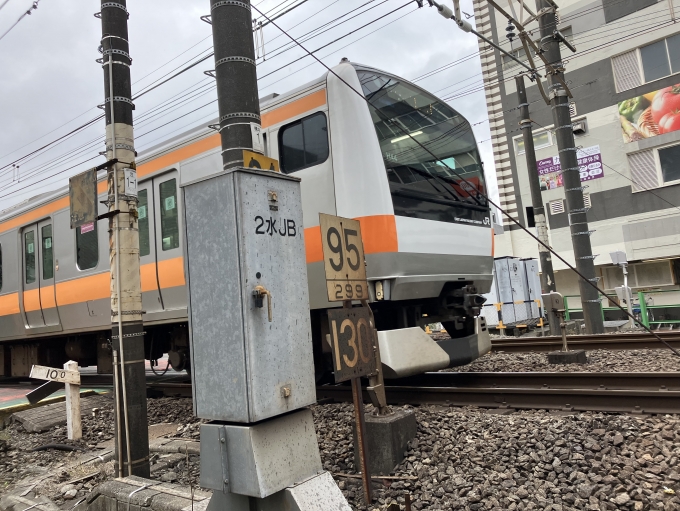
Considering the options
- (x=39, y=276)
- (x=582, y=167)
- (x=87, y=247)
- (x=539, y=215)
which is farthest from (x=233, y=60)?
(x=582, y=167)

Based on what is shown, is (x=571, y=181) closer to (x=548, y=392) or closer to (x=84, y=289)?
(x=548, y=392)

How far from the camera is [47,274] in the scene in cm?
904

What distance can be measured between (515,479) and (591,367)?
13.1 feet

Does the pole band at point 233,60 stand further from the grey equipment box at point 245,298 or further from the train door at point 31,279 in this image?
the train door at point 31,279

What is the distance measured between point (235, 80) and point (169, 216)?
11.6 ft

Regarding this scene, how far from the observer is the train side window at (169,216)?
6.87 m

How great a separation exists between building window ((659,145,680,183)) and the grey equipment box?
70.1 feet

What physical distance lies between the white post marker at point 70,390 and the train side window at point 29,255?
4.18 metres

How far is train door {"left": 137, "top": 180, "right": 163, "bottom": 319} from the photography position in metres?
7.09

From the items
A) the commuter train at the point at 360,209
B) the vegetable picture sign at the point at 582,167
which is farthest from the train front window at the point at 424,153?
the vegetable picture sign at the point at 582,167

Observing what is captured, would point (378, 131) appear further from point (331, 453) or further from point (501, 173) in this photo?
point (501, 173)

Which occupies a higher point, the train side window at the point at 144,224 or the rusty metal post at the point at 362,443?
the train side window at the point at 144,224

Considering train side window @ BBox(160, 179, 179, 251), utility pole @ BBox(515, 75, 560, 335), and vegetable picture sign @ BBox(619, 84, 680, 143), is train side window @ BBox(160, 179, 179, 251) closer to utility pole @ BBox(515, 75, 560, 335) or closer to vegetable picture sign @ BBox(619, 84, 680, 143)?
utility pole @ BBox(515, 75, 560, 335)

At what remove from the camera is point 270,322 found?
8.32 ft
